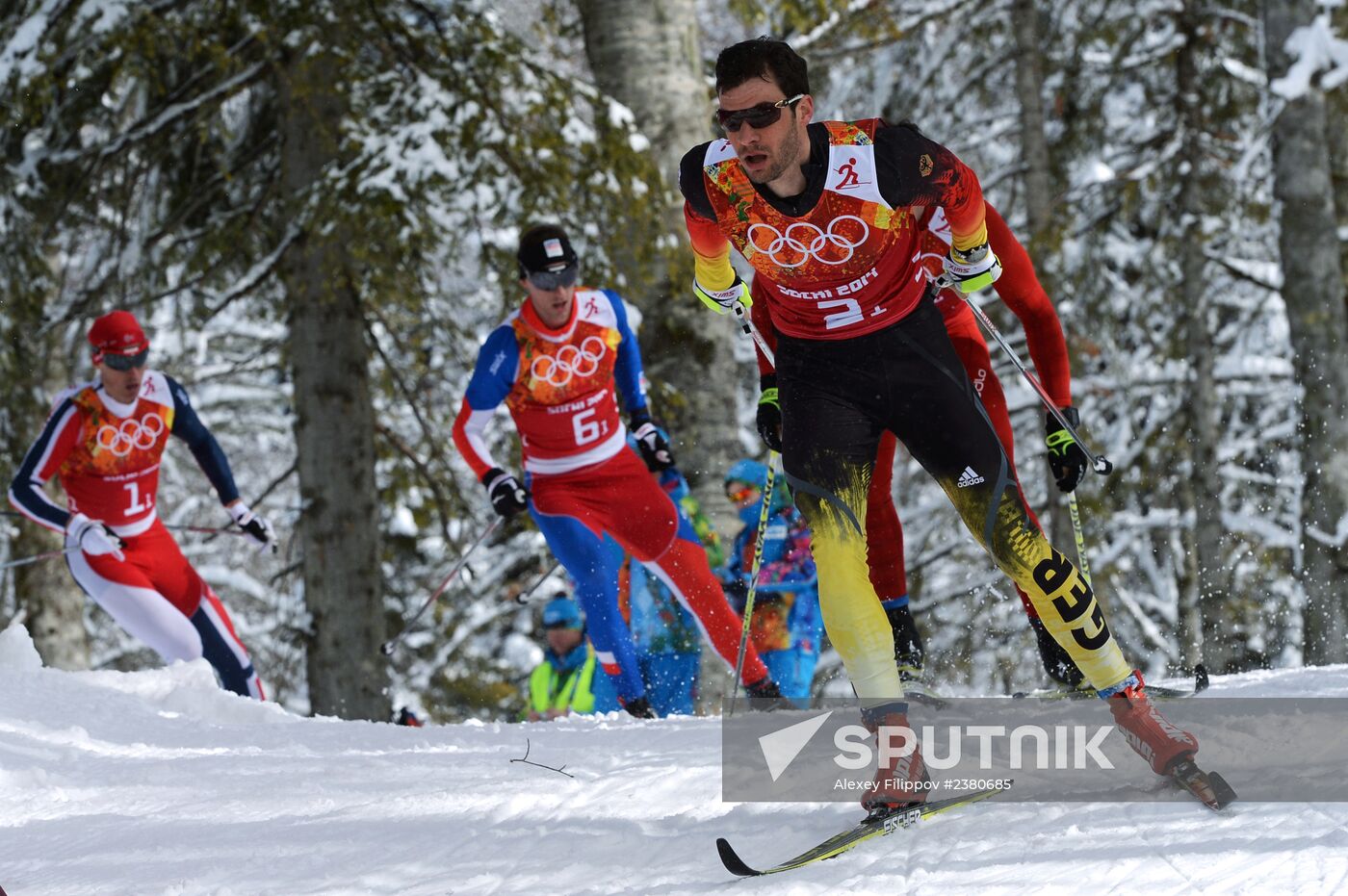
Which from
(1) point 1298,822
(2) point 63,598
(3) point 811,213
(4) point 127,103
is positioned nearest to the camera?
(1) point 1298,822

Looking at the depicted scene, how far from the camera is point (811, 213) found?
339cm

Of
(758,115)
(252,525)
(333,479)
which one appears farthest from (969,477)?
(333,479)

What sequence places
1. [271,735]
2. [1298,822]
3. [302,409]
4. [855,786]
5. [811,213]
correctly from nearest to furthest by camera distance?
[1298,822] < [811,213] < [855,786] < [271,735] < [302,409]

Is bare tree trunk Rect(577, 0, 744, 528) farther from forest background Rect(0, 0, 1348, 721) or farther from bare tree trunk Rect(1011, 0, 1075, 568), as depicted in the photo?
bare tree trunk Rect(1011, 0, 1075, 568)

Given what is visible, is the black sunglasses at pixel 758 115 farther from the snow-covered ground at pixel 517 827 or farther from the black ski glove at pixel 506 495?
the black ski glove at pixel 506 495

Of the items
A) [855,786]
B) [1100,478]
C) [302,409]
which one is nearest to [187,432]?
[302,409]

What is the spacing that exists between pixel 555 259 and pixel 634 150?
69.3 inches

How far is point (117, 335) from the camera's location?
658cm

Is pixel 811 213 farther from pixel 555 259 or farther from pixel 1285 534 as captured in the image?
pixel 1285 534

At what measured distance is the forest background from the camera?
7566 mm

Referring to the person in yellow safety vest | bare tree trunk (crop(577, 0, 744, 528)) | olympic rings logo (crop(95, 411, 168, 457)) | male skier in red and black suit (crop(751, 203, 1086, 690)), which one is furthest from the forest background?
olympic rings logo (crop(95, 411, 168, 457))

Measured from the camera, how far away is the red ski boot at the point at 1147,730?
10.6 feet

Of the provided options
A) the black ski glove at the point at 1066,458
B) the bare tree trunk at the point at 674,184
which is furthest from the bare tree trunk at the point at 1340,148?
the black ski glove at the point at 1066,458
